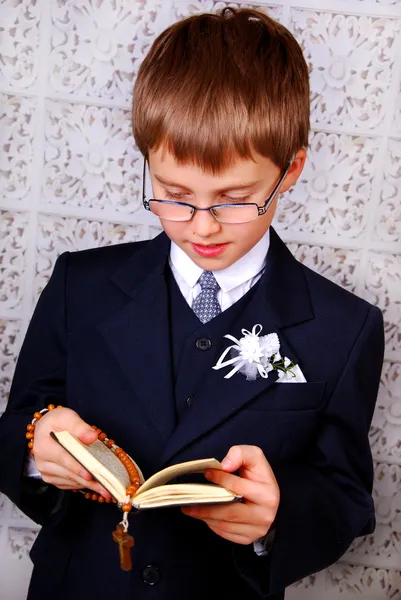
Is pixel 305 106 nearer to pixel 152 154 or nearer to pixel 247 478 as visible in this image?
pixel 152 154

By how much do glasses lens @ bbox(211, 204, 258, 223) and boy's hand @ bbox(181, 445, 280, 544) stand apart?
352 mm

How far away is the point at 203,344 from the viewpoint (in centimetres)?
139

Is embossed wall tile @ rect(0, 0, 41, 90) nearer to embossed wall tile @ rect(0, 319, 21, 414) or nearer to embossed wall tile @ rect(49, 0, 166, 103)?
embossed wall tile @ rect(49, 0, 166, 103)

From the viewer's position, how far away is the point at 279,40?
132cm

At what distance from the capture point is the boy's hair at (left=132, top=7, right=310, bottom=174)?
1.21 m

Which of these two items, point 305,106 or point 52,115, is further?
point 52,115

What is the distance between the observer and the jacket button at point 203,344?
4.54ft

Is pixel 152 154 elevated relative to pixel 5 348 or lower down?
elevated

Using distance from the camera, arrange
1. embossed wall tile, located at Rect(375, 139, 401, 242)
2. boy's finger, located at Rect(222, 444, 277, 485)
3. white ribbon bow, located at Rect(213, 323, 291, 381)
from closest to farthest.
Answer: boy's finger, located at Rect(222, 444, 277, 485)
white ribbon bow, located at Rect(213, 323, 291, 381)
embossed wall tile, located at Rect(375, 139, 401, 242)

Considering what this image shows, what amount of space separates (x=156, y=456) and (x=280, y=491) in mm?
226

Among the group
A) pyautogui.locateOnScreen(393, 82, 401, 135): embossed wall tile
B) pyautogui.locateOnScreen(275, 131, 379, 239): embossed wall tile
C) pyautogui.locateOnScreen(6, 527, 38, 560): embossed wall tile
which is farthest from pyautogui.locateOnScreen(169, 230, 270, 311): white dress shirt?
pyautogui.locateOnScreen(6, 527, 38, 560): embossed wall tile

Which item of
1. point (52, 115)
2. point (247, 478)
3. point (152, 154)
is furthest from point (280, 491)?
point (52, 115)

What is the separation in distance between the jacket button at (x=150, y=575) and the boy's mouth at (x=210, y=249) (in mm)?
550

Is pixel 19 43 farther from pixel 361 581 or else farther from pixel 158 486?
pixel 361 581
